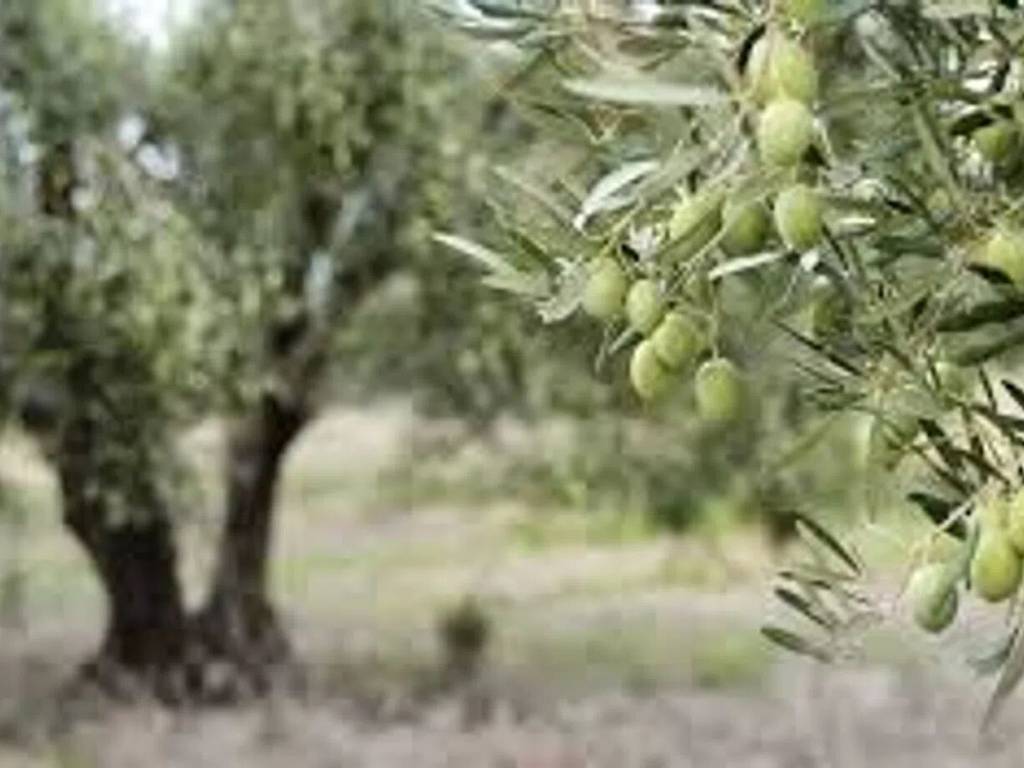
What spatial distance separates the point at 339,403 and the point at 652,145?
51.4ft

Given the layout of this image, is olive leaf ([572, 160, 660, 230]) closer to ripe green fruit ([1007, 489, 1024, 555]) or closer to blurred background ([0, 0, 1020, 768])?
ripe green fruit ([1007, 489, 1024, 555])

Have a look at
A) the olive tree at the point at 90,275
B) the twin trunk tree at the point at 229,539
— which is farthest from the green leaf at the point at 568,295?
the twin trunk tree at the point at 229,539

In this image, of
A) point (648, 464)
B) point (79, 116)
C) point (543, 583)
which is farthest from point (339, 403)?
point (543, 583)

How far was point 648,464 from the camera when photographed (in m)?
17.9

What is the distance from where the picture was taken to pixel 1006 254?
229 centimetres

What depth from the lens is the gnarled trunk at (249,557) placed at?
653 inches

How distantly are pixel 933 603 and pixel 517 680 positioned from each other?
A: 15.7 meters

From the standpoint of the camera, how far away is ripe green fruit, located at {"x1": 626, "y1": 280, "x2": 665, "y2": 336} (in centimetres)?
240

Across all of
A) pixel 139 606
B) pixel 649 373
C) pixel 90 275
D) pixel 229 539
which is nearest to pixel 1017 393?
pixel 649 373

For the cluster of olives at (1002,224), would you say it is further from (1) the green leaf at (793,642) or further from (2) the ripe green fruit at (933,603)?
(1) the green leaf at (793,642)

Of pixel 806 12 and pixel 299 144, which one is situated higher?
pixel 806 12

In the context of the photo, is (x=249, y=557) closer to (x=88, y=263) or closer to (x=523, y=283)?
(x=88, y=263)

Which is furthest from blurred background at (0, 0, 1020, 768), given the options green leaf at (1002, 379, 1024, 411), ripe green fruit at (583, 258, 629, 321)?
ripe green fruit at (583, 258, 629, 321)

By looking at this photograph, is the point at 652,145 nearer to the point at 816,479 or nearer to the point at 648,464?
the point at 648,464
